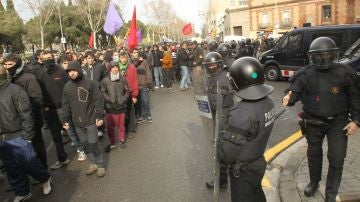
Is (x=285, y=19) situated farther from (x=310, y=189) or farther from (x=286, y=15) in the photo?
(x=310, y=189)

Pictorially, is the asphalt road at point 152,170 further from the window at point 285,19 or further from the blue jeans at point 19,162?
the window at point 285,19

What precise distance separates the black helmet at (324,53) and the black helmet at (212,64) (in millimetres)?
1161

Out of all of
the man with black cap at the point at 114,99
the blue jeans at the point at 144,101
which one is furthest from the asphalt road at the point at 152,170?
the blue jeans at the point at 144,101

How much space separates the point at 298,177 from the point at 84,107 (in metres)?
3.10

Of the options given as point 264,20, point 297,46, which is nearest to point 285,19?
point 264,20

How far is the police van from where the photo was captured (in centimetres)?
1322

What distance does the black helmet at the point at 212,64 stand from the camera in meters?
4.78

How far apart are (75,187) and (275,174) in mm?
2773

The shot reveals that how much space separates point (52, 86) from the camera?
21.6 ft

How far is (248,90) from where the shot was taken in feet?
9.88

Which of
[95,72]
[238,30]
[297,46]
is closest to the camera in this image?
[95,72]

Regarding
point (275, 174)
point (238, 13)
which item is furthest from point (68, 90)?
point (238, 13)

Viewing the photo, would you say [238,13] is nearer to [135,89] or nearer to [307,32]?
[307,32]

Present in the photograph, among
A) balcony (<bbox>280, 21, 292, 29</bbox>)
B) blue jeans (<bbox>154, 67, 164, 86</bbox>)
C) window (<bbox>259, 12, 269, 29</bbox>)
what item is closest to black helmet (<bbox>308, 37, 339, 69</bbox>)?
blue jeans (<bbox>154, 67, 164, 86</bbox>)
